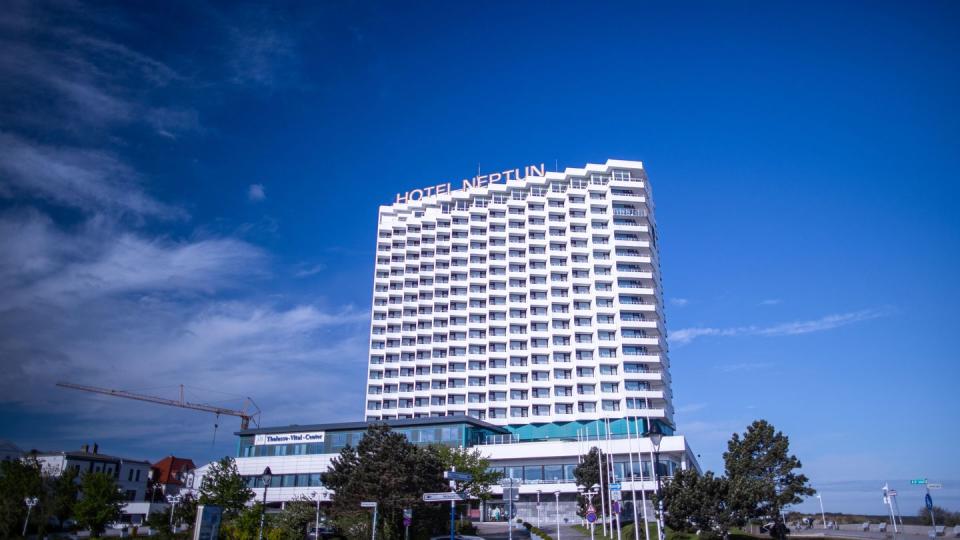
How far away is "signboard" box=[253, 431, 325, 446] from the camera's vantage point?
95.6 meters

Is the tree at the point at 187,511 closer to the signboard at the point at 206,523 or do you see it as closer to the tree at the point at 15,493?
the tree at the point at 15,493

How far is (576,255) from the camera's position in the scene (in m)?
114

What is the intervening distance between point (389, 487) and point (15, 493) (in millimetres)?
41344

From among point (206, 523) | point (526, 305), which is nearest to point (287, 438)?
point (526, 305)

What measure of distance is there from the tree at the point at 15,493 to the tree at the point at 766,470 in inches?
2504

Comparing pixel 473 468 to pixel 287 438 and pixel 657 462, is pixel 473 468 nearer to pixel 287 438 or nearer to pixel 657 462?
pixel 657 462

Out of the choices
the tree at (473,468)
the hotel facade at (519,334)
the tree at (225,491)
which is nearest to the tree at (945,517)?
the hotel facade at (519,334)

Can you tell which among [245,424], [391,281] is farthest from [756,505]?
[245,424]

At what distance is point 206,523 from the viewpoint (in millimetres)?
23891

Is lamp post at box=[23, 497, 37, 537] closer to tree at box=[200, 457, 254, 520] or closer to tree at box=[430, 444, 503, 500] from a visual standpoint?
tree at box=[200, 457, 254, 520]

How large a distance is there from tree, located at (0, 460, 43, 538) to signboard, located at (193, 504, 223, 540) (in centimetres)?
4427

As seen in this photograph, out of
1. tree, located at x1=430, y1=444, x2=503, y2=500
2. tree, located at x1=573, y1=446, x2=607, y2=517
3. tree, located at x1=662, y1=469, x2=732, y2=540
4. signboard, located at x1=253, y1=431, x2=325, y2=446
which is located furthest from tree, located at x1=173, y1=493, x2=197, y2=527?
signboard, located at x1=253, y1=431, x2=325, y2=446

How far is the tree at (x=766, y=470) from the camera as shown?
5241 cm

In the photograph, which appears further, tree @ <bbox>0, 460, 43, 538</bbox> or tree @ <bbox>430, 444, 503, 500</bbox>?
tree @ <bbox>430, 444, 503, 500</bbox>
